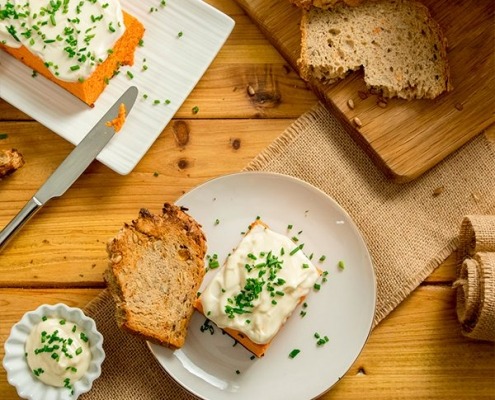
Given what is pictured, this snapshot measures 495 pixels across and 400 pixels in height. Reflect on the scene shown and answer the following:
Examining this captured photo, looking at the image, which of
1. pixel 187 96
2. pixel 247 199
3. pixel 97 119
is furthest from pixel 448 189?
pixel 97 119

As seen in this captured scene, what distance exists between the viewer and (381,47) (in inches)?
118

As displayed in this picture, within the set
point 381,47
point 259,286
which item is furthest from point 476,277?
point 381,47

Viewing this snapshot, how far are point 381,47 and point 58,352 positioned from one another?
1680 millimetres

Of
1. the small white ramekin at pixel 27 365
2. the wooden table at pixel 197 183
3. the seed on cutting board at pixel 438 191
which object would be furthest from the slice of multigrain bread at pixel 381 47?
the small white ramekin at pixel 27 365

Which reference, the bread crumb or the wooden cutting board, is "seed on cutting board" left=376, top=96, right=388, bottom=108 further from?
the bread crumb

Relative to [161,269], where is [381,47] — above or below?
above

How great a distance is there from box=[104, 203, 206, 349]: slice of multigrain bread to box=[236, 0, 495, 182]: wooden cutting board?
2.52ft

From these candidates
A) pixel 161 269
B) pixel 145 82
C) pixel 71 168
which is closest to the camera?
pixel 161 269

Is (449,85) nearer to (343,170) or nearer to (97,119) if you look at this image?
(343,170)

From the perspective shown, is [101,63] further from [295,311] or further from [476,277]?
[476,277]

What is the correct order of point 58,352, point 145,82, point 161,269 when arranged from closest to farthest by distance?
point 58,352
point 161,269
point 145,82

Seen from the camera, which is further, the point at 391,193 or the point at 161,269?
the point at 391,193

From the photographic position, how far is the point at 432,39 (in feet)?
9.77

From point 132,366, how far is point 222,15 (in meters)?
1.43
